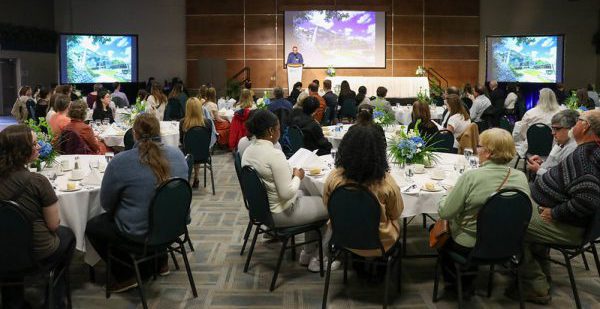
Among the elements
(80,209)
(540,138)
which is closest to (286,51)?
(540,138)

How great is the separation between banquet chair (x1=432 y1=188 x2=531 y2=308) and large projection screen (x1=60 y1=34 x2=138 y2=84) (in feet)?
48.6

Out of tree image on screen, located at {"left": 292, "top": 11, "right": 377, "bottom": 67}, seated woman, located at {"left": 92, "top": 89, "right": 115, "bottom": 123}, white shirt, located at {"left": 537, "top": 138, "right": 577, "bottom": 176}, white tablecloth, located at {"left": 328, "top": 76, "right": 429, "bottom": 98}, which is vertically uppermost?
tree image on screen, located at {"left": 292, "top": 11, "right": 377, "bottom": 67}

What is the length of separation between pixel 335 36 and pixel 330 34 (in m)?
0.16

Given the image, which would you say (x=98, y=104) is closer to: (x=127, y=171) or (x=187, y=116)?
(x=187, y=116)

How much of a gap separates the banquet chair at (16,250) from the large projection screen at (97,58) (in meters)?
13.8

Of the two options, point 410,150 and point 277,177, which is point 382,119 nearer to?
point 410,150

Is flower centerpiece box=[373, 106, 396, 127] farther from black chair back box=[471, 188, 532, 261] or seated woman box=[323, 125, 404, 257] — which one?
black chair back box=[471, 188, 532, 261]

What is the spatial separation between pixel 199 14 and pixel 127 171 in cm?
1473

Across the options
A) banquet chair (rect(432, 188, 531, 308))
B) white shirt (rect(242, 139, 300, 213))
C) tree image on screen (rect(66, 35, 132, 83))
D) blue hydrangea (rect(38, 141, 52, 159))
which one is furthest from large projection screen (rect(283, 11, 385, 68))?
banquet chair (rect(432, 188, 531, 308))

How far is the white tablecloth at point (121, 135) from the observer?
7.34 metres

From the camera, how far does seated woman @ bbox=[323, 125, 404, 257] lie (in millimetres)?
3488

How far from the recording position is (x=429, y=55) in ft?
58.2

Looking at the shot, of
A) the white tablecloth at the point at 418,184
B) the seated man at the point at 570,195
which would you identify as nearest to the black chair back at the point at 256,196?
the white tablecloth at the point at 418,184

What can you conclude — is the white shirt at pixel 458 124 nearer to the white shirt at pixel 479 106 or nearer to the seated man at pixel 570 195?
the seated man at pixel 570 195
